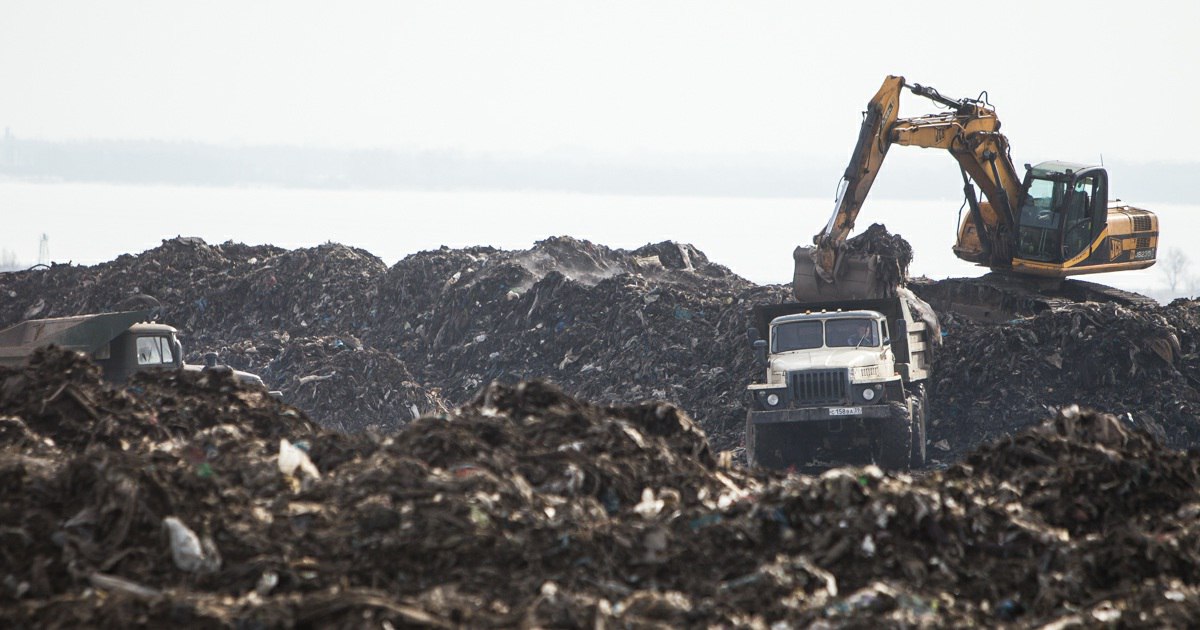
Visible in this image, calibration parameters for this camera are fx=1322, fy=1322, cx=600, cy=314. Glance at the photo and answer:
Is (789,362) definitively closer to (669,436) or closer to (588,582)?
(669,436)

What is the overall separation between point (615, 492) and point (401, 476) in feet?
5.56

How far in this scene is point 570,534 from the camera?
9.30 meters

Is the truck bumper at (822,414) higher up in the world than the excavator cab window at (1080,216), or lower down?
lower down

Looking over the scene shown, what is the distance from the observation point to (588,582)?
885 cm

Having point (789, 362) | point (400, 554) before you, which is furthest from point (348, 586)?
point (789, 362)

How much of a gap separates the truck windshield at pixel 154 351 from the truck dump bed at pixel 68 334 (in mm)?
319

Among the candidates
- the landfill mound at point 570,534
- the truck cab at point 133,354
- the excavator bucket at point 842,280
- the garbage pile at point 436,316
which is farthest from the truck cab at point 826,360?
the truck cab at point 133,354

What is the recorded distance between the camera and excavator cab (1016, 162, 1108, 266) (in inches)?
978

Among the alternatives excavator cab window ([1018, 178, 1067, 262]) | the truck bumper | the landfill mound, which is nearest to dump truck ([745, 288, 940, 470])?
the truck bumper

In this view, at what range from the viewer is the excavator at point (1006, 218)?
74.4 feet

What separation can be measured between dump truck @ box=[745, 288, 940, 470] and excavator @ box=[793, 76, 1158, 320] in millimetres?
3799

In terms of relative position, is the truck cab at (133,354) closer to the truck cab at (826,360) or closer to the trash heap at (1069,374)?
the truck cab at (826,360)

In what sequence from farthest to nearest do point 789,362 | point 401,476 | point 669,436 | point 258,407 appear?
point 789,362 < point 258,407 < point 669,436 < point 401,476

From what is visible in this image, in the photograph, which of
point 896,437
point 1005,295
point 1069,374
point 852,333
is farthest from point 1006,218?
point 896,437
